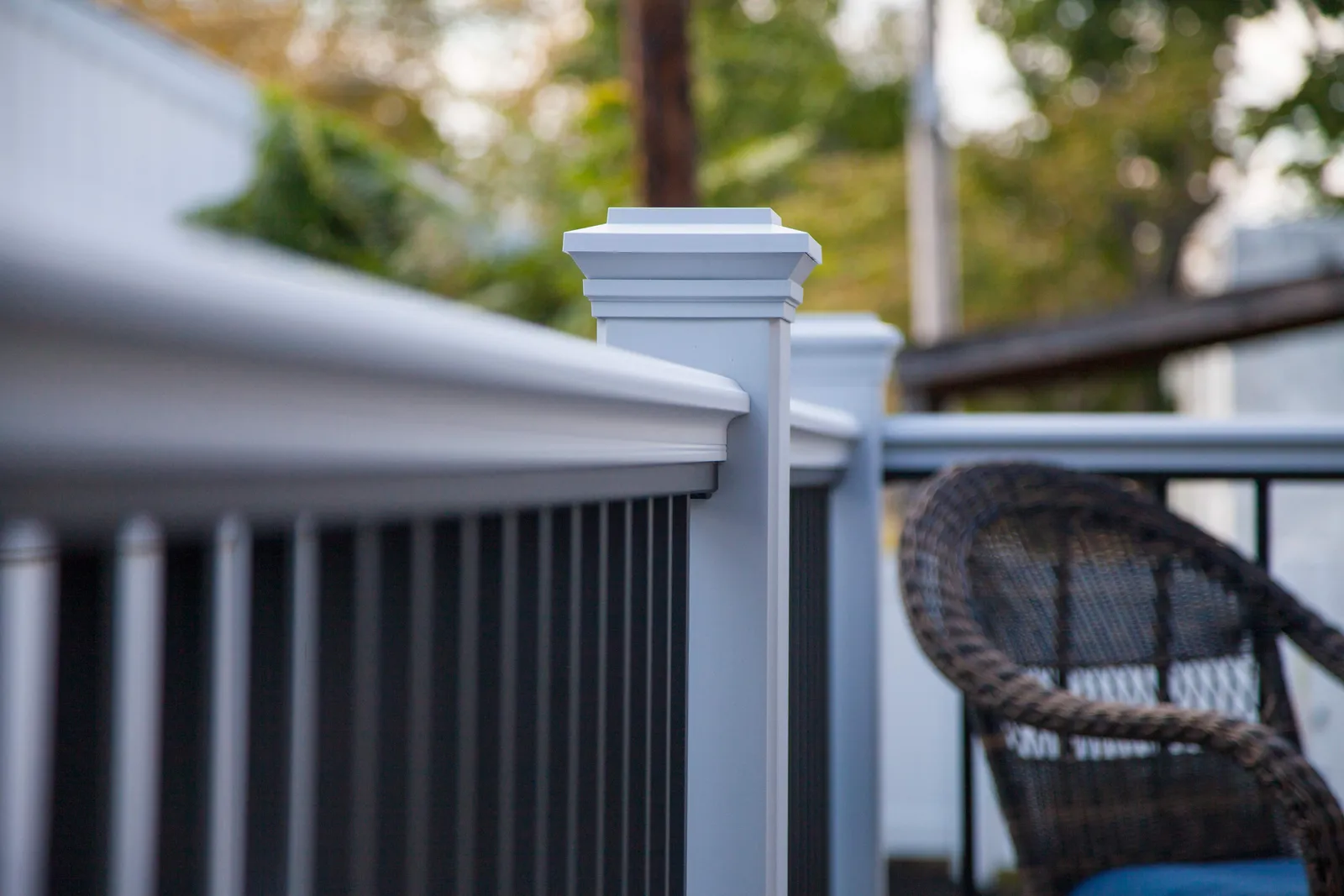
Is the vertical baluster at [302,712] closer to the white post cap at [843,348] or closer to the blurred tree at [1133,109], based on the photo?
the white post cap at [843,348]

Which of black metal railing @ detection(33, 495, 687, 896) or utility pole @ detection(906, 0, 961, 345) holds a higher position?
utility pole @ detection(906, 0, 961, 345)

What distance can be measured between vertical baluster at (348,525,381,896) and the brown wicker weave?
49.1 inches

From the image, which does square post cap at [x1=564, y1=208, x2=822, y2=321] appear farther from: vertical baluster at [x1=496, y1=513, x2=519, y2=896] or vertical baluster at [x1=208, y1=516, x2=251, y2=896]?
vertical baluster at [x1=208, y1=516, x2=251, y2=896]

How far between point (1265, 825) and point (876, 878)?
64 centimetres

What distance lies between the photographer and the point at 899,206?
16.9m

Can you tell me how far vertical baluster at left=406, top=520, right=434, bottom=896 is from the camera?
0.71m

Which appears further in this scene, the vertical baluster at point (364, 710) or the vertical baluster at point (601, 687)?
the vertical baluster at point (601, 687)

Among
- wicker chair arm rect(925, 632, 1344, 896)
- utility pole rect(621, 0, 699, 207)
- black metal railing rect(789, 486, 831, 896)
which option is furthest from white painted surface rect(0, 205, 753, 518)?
utility pole rect(621, 0, 699, 207)

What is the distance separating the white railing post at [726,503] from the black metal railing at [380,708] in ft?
0.64

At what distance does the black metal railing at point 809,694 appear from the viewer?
5.52 feet

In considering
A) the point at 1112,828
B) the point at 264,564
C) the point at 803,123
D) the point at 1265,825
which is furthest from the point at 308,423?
the point at 803,123

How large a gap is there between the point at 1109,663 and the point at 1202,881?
18.0 inches

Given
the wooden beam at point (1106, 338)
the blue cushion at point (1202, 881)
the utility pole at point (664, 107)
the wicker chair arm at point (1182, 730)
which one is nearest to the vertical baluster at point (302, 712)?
the wicker chair arm at point (1182, 730)

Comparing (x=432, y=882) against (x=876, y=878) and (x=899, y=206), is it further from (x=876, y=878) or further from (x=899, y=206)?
(x=899, y=206)
